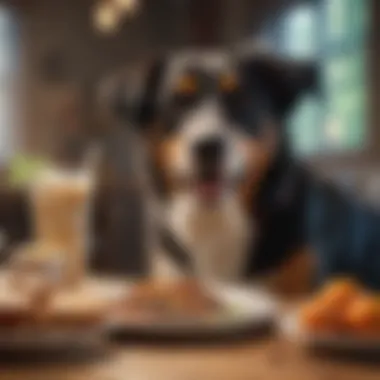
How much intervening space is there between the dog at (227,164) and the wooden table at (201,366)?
0.38m

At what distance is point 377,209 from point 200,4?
38 cm

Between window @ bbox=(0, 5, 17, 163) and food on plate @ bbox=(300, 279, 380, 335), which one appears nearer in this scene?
food on plate @ bbox=(300, 279, 380, 335)

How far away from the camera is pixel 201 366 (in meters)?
0.93

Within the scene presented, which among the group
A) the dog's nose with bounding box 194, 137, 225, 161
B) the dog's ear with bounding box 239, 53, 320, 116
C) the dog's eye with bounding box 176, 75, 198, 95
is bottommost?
the dog's nose with bounding box 194, 137, 225, 161

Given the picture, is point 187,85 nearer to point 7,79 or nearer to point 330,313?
point 7,79

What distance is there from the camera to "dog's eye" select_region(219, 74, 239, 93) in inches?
55.1

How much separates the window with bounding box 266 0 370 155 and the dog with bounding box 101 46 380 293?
19mm

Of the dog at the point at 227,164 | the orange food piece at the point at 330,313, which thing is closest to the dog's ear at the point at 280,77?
the dog at the point at 227,164

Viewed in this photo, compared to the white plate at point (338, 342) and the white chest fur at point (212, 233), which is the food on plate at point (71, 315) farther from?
the white chest fur at point (212, 233)

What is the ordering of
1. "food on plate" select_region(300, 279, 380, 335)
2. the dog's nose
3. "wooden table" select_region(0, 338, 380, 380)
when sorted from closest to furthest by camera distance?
1. "wooden table" select_region(0, 338, 380, 380)
2. "food on plate" select_region(300, 279, 380, 335)
3. the dog's nose

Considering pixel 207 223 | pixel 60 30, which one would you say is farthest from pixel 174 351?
pixel 60 30

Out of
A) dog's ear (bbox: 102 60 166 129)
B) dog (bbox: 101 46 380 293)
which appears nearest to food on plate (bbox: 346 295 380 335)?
dog (bbox: 101 46 380 293)

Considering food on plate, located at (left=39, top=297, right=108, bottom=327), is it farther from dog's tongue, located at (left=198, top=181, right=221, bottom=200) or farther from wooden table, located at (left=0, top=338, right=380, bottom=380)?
dog's tongue, located at (left=198, top=181, right=221, bottom=200)

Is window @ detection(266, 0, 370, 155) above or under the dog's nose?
above
